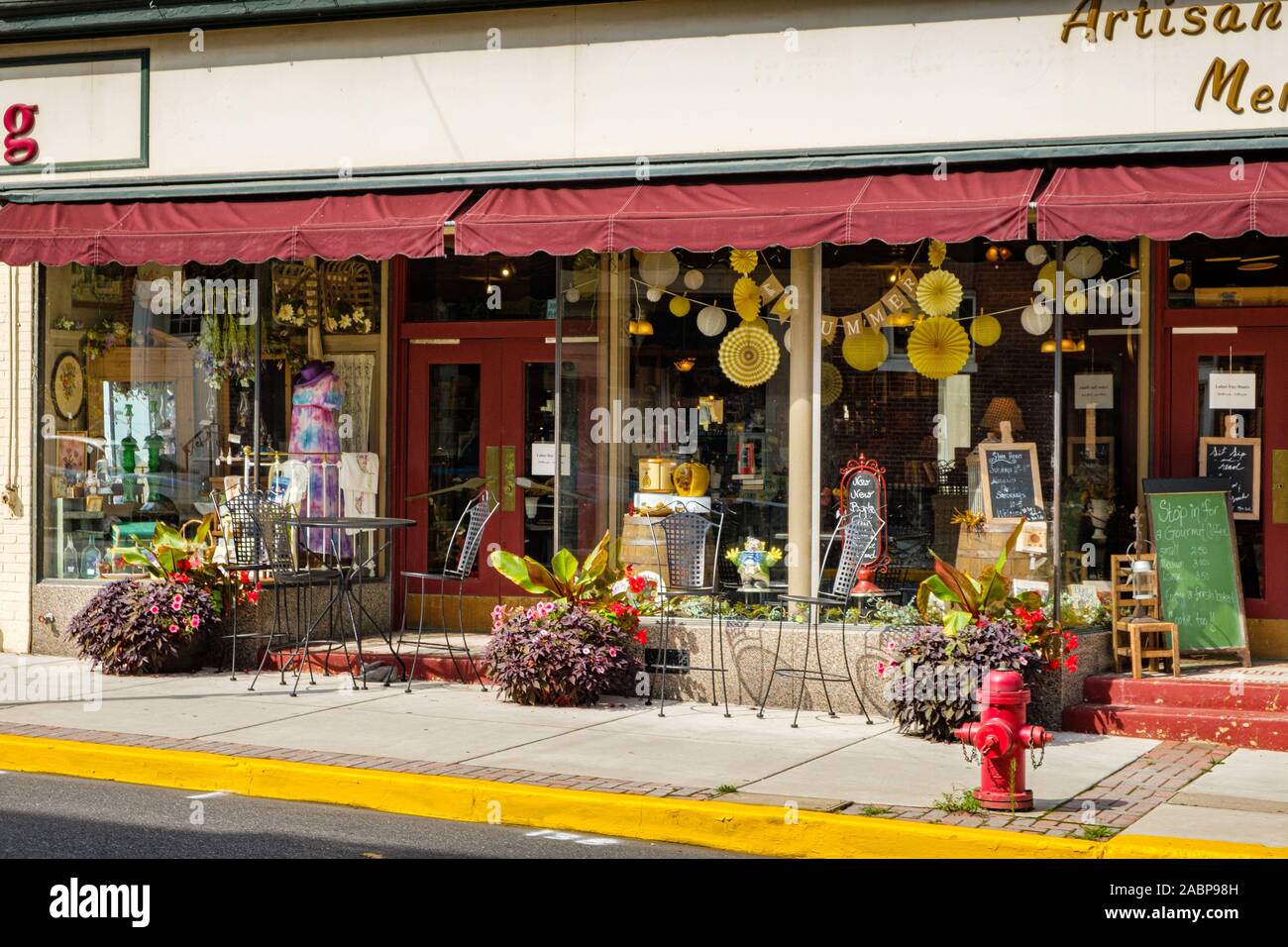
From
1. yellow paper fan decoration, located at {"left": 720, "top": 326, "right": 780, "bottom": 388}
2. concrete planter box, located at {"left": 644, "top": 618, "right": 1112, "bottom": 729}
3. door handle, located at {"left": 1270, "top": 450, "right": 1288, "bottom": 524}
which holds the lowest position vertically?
concrete planter box, located at {"left": 644, "top": 618, "right": 1112, "bottom": 729}

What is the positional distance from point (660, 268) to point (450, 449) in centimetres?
265

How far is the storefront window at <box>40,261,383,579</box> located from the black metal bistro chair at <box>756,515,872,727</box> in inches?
169

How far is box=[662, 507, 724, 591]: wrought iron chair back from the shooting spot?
12.2m

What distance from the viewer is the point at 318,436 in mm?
13766

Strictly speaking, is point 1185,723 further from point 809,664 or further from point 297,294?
point 297,294

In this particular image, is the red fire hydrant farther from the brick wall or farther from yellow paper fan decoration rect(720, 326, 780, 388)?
the brick wall

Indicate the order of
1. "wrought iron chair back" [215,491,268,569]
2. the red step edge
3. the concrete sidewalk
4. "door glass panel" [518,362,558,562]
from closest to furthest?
the concrete sidewalk
the red step edge
"wrought iron chair back" [215,491,268,569]
"door glass panel" [518,362,558,562]

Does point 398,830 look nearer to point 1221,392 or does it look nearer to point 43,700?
A: point 43,700

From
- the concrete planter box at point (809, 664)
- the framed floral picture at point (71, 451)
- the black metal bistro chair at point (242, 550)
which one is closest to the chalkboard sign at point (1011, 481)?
the concrete planter box at point (809, 664)

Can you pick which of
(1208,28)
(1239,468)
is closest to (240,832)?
(1239,468)

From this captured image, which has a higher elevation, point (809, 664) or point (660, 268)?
A: point (660, 268)

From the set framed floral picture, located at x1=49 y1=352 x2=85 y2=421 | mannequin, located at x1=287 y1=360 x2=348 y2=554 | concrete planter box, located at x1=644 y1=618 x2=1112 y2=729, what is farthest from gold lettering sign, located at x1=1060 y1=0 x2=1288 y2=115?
framed floral picture, located at x1=49 y1=352 x2=85 y2=421

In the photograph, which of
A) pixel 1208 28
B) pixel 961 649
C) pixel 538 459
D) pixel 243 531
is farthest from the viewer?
pixel 538 459

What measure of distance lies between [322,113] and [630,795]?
695 centimetres
